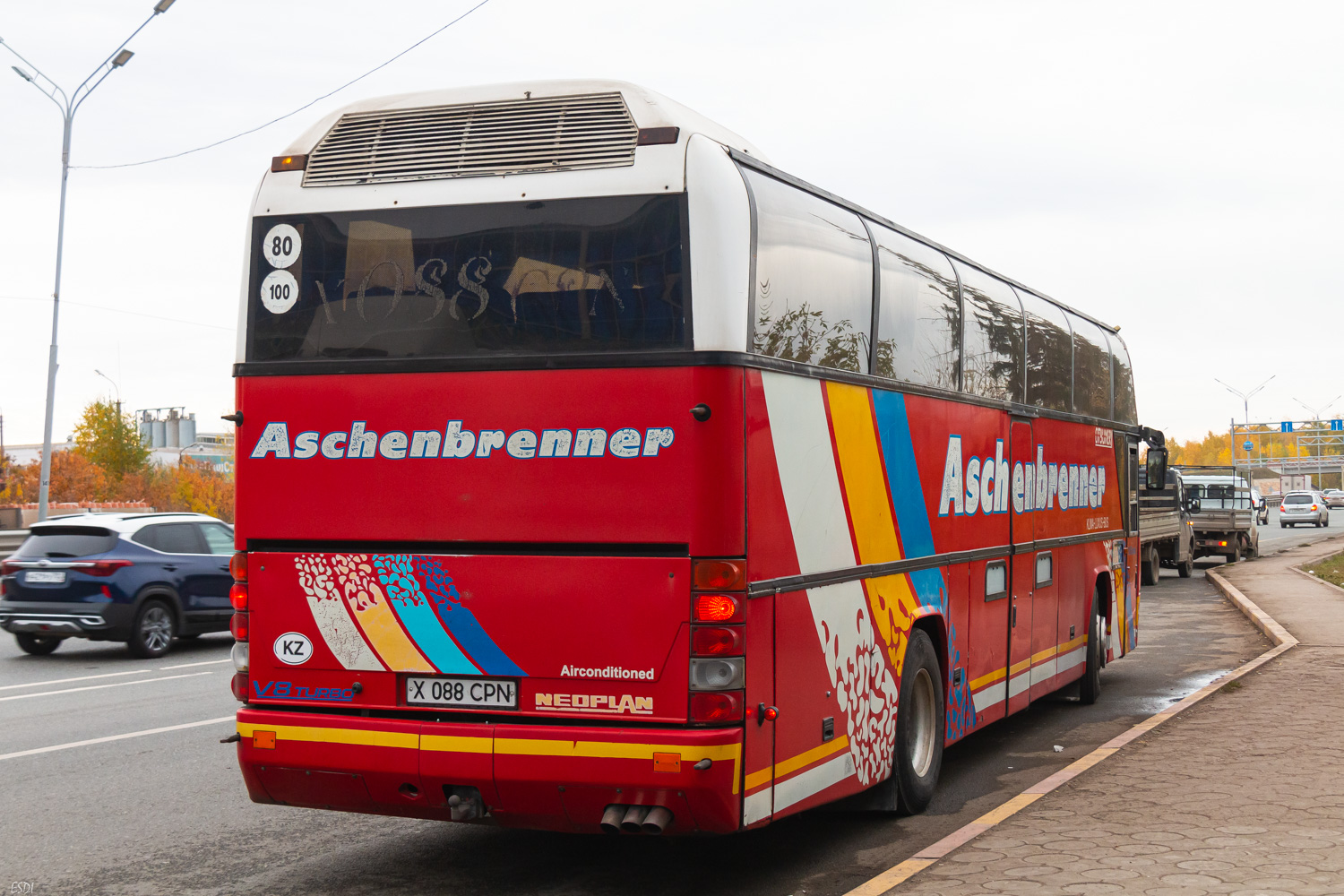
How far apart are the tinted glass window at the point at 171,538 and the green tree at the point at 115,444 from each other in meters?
58.0

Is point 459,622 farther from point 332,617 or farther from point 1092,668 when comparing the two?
point 1092,668

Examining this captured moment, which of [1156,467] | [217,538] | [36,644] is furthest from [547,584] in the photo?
[36,644]

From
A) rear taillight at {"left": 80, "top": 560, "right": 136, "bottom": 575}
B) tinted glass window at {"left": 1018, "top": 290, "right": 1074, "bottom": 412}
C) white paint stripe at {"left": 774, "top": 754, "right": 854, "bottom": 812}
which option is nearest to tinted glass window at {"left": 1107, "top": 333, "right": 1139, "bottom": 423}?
tinted glass window at {"left": 1018, "top": 290, "right": 1074, "bottom": 412}

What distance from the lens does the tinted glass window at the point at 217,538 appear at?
54.7 feet

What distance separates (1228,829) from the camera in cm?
649

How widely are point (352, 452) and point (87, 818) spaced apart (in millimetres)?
3141

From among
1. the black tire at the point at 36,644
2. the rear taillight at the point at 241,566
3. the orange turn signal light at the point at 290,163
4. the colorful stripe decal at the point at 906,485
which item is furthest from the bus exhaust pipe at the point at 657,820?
the black tire at the point at 36,644

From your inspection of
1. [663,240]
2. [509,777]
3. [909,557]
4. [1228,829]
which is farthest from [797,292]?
[1228,829]

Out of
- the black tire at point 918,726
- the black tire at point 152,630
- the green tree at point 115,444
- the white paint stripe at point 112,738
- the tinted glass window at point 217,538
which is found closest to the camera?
the black tire at point 918,726

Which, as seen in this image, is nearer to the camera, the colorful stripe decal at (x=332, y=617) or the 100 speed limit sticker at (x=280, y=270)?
the colorful stripe decal at (x=332, y=617)

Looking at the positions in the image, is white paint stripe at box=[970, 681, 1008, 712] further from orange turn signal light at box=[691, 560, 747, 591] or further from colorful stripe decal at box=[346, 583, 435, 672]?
colorful stripe decal at box=[346, 583, 435, 672]

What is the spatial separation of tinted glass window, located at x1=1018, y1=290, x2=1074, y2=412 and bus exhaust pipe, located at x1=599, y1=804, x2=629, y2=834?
590cm

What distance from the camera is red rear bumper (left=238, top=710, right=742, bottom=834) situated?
5.36 metres

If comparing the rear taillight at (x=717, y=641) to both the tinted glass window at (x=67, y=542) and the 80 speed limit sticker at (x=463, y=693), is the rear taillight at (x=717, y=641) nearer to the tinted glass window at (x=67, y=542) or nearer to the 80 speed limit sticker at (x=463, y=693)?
the 80 speed limit sticker at (x=463, y=693)
